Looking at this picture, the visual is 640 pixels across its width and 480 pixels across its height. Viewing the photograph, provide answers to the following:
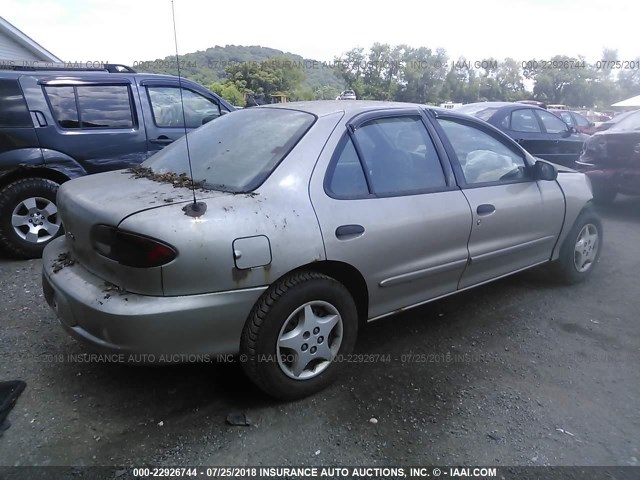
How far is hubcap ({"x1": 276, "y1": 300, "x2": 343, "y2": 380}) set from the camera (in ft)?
7.90

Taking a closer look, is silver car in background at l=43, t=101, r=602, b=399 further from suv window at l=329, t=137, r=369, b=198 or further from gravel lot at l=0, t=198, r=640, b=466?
gravel lot at l=0, t=198, r=640, b=466

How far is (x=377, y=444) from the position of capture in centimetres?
222

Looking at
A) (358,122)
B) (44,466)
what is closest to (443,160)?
(358,122)

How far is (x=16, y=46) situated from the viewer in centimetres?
1584

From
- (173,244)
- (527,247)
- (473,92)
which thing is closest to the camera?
(173,244)

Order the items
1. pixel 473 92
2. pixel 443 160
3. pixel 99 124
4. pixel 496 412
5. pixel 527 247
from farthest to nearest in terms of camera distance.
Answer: pixel 473 92, pixel 99 124, pixel 527 247, pixel 443 160, pixel 496 412

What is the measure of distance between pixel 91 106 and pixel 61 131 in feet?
1.42

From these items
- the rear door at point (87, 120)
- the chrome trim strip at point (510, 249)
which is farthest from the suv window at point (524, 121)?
the rear door at point (87, 120)

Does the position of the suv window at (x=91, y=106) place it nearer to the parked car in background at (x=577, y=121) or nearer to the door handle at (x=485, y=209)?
the door handle at (x=485, y=209)

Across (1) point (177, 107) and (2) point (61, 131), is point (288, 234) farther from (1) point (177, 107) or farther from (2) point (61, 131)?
(1) point (177, 107)

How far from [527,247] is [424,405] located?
66.4 inches

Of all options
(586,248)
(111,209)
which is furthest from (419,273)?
(586,248)

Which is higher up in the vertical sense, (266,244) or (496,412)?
(266,244)

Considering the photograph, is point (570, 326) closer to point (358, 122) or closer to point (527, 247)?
point (527, 247)
